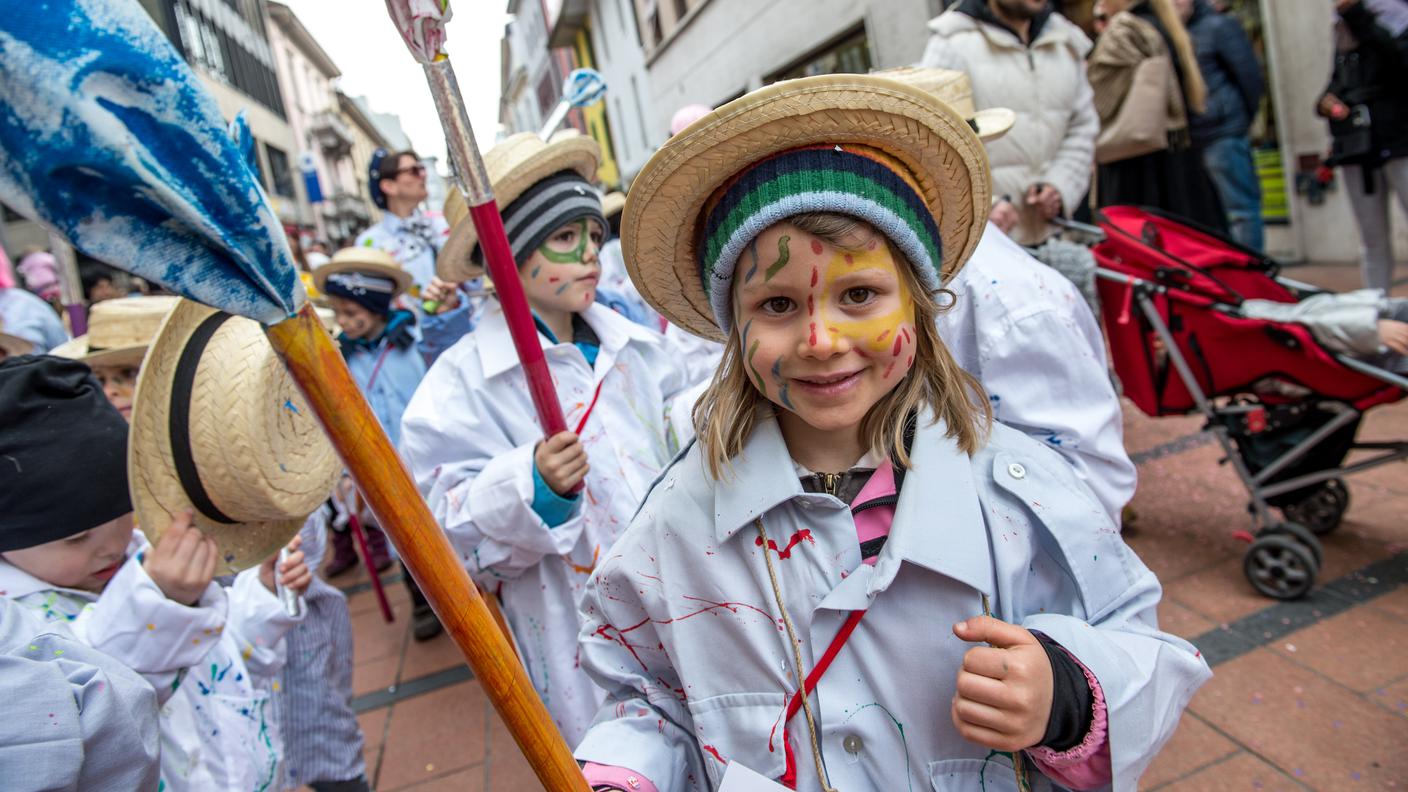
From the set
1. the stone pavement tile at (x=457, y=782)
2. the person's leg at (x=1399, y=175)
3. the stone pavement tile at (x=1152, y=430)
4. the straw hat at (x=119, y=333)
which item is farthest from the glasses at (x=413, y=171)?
the person's leg at (x=1399, y=175)

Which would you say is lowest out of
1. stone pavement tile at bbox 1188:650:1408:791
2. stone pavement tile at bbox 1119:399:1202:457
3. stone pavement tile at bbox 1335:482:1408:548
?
Result: stone pavement tile at bbox 1188:650:1408:791

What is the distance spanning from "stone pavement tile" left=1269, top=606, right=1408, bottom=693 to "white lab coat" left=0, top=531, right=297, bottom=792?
9.44 feet

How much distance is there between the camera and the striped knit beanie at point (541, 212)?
2127mm

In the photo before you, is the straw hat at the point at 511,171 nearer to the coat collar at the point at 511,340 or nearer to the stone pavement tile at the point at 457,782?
the coat collar at the point at 511,340

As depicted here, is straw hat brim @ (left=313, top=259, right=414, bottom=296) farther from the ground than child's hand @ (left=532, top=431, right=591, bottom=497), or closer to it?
farther from the ground

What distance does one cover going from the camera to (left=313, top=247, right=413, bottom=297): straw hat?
4.20 meters

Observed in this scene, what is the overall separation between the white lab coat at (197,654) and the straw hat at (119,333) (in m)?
1.40

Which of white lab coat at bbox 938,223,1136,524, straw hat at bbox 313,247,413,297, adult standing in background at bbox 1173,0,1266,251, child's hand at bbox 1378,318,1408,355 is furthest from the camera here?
adult standing in background at bbox 1173,0,1266,251

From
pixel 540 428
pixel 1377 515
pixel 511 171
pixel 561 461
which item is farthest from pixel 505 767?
pixel 1377 515

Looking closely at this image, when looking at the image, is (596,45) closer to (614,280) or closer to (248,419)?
Result: (614,280)

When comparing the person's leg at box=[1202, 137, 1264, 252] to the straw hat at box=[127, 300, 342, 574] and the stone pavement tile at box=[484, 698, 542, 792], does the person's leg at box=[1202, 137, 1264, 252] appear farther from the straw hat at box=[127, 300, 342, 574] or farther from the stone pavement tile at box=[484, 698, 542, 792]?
the straw hat at box=[127, 300, 342, 574]

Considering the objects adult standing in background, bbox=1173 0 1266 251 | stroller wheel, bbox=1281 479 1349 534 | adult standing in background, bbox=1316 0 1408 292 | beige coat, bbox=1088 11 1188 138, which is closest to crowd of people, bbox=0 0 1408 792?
stroller wheel, bbox=1281 479 1349 534

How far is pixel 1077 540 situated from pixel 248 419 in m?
1.30

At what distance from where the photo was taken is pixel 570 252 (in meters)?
2.17
